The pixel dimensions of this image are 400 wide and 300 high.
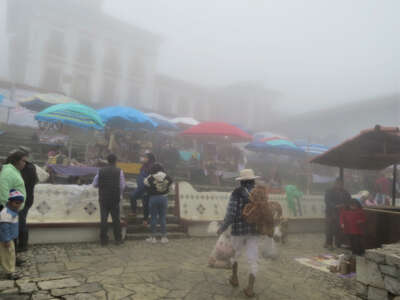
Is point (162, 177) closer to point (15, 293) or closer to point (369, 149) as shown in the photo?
point (15, 293)

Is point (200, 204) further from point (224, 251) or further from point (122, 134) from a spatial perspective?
point (122, 134)

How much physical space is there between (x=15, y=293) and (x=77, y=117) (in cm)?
A: 636

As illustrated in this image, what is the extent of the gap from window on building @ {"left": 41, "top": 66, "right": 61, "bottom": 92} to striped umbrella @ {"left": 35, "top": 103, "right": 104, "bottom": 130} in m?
22.7

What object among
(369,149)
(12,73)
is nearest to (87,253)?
(369,149)

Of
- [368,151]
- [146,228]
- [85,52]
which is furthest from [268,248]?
[85,52]

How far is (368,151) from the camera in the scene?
7.79m

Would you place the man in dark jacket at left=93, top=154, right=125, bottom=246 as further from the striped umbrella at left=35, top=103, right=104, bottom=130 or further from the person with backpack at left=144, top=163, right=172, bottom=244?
the striped umbrella at left=35, top=103, right=104, bottom=130

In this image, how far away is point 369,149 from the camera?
7738 millimetres

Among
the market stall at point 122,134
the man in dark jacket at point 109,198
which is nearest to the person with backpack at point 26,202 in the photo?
the man in dark jacket at point 109,198

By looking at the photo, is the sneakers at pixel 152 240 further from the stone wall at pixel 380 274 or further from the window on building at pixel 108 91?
the window on building at pixel 108 91

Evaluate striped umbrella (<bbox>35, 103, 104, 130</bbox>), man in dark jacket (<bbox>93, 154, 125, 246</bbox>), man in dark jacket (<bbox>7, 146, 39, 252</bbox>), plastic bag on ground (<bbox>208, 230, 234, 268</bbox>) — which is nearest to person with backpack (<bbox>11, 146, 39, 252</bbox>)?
man in dark jacket (<bbox>7, 146, 39, 252</bbox>)

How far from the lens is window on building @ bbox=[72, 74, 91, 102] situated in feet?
103

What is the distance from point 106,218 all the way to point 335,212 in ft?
19.1

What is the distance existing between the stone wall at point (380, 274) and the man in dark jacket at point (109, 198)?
4.58 m
